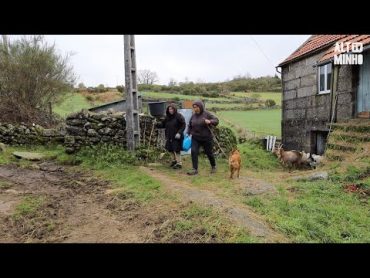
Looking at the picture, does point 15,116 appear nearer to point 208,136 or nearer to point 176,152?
point 176,152

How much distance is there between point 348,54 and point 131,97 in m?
7.36

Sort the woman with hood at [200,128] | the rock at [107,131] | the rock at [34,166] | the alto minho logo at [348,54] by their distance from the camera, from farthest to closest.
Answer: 1. the alto minho logo at [348,54]
2. the rock at [107,131]
3. the rock at [34,166]
4. the woman with hood at [200,128]

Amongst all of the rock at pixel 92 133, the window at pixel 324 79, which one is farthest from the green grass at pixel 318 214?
the window at pixel 324 79

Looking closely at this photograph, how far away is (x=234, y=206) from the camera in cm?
570

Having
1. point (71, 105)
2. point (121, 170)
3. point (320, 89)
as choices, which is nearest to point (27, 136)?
point (121, 170)

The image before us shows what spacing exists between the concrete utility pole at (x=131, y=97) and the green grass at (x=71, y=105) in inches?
365

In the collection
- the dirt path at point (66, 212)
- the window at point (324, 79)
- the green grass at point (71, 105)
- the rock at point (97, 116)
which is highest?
the window at point (324, 79)

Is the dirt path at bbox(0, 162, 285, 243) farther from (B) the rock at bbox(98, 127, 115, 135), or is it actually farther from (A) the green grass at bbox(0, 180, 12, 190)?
(B) the rock at bbox(98, 127, 115, 135)

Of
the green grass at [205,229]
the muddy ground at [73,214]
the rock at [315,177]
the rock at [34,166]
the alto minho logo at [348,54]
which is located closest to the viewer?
the green grass at [205,229]

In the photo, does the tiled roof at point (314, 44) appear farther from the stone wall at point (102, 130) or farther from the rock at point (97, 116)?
the rock at point (97, 116)

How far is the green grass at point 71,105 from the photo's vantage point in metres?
20.1
